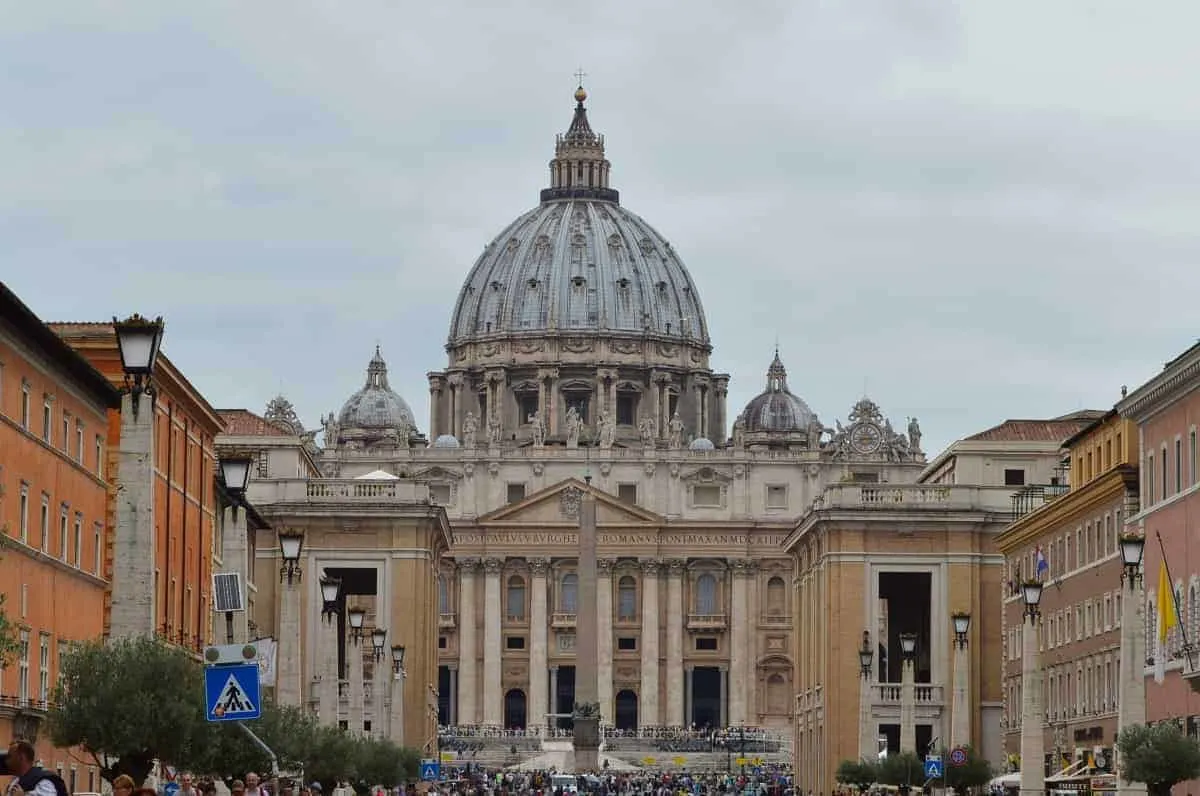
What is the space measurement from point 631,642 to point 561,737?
28.6 m

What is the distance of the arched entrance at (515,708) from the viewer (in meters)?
194

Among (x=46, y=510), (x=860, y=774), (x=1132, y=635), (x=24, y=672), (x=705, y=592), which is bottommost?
(x=860, y=774)

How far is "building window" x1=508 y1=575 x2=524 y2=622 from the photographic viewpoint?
19188 cm

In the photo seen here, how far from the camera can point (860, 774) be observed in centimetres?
8981

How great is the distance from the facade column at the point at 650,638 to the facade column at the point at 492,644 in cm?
924

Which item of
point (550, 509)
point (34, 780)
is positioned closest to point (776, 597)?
point (550, 509)

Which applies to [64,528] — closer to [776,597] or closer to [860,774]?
[860,774]

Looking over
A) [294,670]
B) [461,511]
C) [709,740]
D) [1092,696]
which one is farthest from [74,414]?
[461,511]

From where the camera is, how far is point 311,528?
11644 centimetres

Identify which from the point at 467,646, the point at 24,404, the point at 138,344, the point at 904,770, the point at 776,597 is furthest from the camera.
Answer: the point at 776,597

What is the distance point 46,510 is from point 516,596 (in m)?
137

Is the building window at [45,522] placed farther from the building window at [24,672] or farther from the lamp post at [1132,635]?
the lamp post at [1132,635]

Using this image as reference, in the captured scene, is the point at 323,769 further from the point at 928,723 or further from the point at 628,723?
the point at 628,723

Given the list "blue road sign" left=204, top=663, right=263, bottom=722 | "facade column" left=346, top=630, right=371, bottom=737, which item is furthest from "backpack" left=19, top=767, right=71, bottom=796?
"facade column" left=346, top=630, right=371, bottom=737
